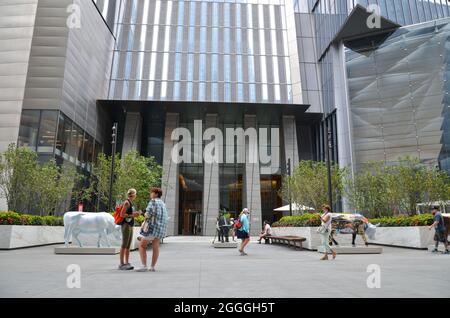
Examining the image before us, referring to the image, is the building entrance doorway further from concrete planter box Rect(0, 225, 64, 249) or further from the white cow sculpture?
the white cow sculpture

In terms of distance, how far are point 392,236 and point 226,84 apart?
25769 mm

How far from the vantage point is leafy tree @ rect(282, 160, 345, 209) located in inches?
994

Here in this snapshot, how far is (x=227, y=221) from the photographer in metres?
19.4

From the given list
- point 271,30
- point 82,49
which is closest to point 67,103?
point 82,49

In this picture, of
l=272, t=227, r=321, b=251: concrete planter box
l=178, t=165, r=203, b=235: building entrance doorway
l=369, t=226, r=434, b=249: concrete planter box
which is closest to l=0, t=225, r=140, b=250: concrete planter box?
l=272, t=227, r=321, b=251: concrete planter box

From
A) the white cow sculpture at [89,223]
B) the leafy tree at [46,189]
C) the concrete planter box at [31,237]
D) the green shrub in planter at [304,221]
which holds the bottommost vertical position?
the concrete planter box at [31,237]

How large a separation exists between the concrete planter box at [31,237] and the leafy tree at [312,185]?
13190 mm

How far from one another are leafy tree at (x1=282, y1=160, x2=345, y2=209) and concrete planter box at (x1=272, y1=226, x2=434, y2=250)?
6.24 metres

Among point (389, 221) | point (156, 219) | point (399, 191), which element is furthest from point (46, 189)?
point (399, 191)

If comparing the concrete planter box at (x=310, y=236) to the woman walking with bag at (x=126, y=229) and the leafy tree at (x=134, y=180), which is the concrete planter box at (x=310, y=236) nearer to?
the woman walking with bag at (x=126, y=229)

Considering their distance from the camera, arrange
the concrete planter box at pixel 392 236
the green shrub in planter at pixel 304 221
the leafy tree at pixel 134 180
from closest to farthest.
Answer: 1. the concrete planter box at pixel 392 236
2. the green shrub in planter at pixel 304 221
3. the leafy tree at pixel 134 180

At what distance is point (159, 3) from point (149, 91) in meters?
13.6

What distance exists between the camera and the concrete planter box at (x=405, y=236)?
15.6 meters

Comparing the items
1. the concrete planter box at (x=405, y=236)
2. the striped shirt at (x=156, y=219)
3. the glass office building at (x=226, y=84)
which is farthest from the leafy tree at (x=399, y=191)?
the striped shirt at (x=156, y=219)
